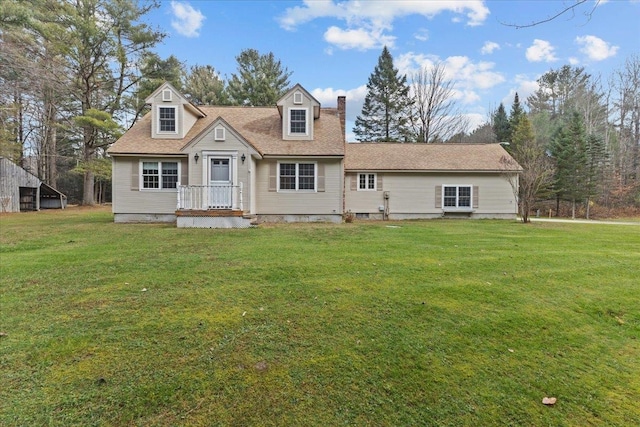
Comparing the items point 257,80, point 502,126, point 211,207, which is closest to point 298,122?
point 211,207

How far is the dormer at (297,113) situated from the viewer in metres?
15.0

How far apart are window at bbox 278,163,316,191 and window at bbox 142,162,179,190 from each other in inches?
178

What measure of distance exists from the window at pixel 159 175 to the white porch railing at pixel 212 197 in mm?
2008

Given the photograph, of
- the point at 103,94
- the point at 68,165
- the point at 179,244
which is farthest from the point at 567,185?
the point at 68,165

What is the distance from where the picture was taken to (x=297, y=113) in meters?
15.2

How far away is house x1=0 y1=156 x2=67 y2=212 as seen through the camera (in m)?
20.6

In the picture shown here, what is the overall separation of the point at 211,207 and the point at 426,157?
12143 millimetres

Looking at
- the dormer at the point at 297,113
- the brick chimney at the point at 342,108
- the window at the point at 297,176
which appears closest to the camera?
the window at the point at 297,176

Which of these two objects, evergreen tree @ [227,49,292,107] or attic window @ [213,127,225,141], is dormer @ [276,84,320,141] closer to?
attic window @ [213,127,225,141]

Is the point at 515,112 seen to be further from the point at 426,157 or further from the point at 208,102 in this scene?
the point at 208,102

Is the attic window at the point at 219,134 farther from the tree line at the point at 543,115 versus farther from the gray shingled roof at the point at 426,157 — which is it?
the tree line at the point at 543,115

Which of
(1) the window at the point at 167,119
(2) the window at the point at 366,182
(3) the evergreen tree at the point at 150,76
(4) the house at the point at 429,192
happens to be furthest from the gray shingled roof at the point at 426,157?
(3) the evergreen tree at the point at 150,76

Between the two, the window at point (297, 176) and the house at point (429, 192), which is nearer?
the window at point (297, 176)

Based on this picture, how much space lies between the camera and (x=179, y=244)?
26.8 ft
